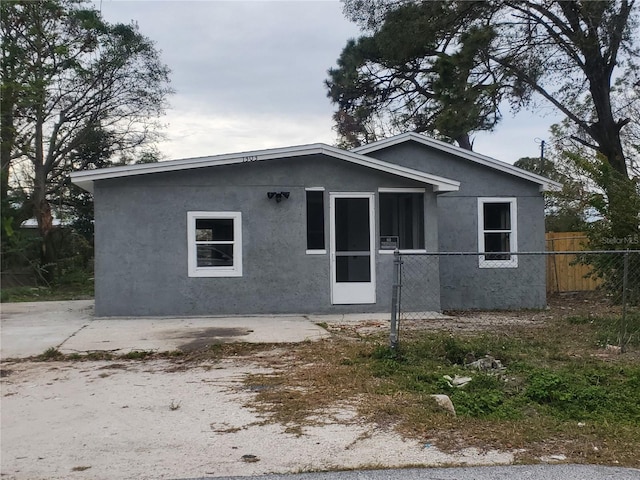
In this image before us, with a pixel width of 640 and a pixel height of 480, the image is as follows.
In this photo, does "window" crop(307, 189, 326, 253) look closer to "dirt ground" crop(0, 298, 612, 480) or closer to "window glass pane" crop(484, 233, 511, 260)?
"window glass pane" crop(484, 233, 511, 260)

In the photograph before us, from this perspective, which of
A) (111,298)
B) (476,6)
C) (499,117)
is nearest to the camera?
(111,298)

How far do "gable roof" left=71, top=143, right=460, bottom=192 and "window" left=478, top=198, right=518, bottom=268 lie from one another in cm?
224

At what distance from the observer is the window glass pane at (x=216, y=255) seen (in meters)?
11.8

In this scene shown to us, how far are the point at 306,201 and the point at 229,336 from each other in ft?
12.5

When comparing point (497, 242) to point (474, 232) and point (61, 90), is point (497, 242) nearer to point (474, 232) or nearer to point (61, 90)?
point (474, 232)

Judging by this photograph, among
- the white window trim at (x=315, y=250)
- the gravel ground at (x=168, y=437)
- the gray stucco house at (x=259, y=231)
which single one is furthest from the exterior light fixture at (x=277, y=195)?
the gravel ground at (x=168, y=437)

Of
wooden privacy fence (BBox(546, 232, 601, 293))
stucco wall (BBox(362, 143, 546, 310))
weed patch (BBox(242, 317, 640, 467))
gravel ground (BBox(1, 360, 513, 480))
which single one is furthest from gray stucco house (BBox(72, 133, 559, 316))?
wooden privacy fence (BBox(546, 232, 601, 293))

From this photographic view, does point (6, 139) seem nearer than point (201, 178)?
No

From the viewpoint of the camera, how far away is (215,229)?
11.9 meters

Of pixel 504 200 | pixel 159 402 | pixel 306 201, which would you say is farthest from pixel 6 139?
pixel 159 402

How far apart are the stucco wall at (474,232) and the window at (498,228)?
0.12m

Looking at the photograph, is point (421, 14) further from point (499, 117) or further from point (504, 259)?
point (504, 259)

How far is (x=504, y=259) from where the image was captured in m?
14.1

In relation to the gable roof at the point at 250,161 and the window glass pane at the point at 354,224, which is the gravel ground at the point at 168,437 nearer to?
the gable roof at the point at 250,161
